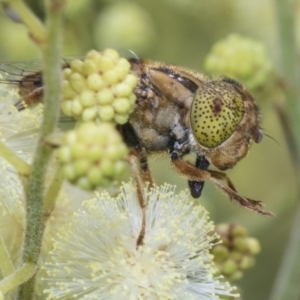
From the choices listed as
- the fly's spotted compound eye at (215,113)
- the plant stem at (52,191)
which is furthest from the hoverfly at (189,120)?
the plant stem at (52,191)

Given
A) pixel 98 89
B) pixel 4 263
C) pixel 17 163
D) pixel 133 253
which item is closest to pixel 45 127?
pixel 17 163

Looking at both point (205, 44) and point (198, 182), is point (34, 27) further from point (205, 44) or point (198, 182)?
point (205, 44)

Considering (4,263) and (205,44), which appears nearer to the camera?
(4,263)

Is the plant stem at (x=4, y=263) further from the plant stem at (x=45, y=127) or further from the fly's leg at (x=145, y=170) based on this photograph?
the fly's leg at (x=145, y=170)

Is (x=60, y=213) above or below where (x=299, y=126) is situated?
below

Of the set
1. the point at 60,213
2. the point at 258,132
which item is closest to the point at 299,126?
the point at 258,132

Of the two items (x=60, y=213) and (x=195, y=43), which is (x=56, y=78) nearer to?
(x=60, y=213)
